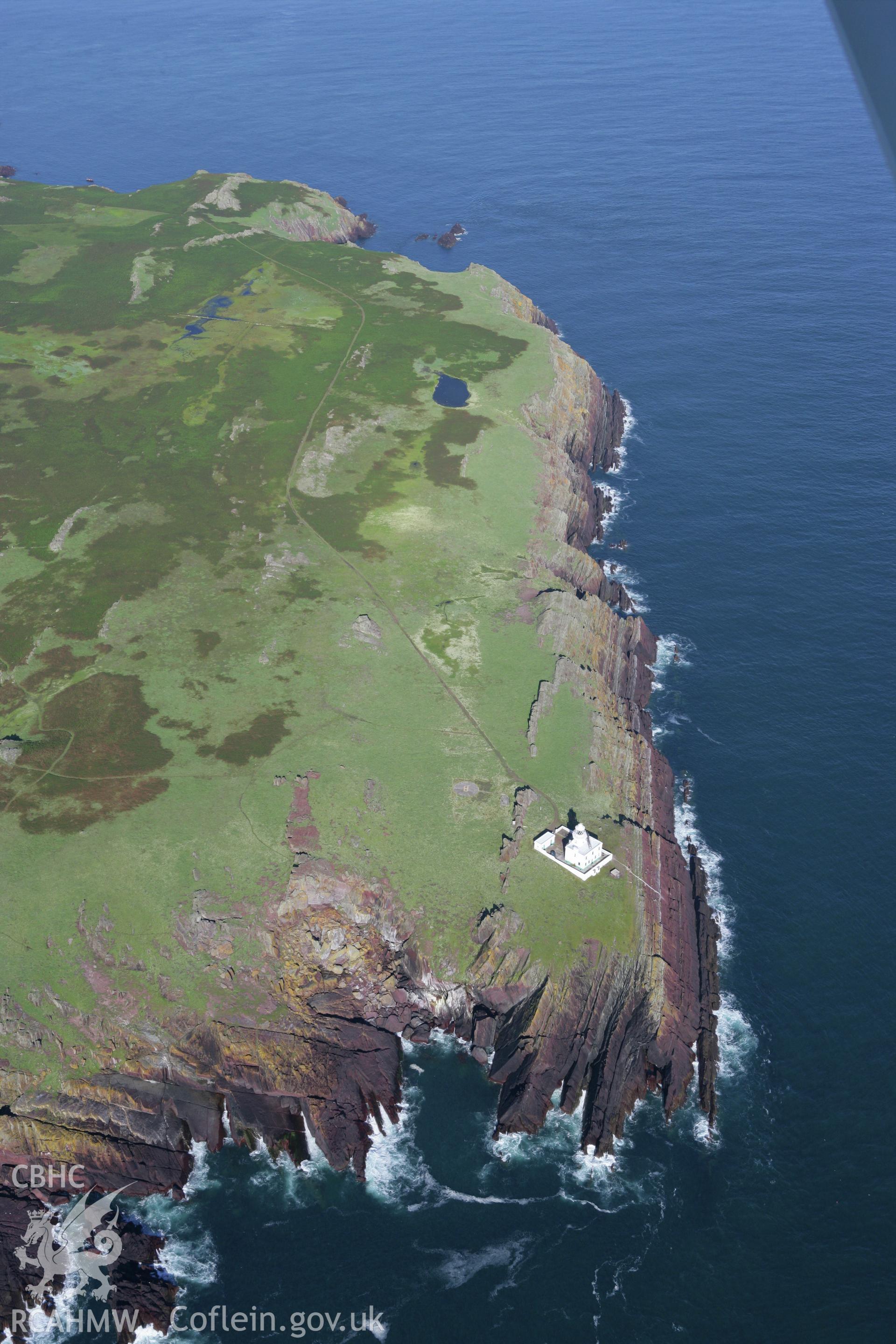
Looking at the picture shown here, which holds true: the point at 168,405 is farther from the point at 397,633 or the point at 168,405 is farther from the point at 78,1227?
the point at 78,1227

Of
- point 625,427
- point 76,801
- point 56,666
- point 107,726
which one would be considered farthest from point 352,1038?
point 625,427

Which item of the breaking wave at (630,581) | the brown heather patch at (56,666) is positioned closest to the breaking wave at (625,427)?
the breaking wave at (630,581)

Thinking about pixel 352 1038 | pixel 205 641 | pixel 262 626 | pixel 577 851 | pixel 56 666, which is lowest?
pixel 352 1038

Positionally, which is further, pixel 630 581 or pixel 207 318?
pixel 207 318

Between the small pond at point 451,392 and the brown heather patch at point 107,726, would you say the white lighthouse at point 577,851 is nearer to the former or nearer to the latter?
the brown heather patch at point 107,726

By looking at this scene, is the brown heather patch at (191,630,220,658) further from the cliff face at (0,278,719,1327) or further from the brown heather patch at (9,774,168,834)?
the cliff face at (0,278,719,1327)

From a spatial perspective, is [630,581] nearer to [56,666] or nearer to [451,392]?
[451,392]
